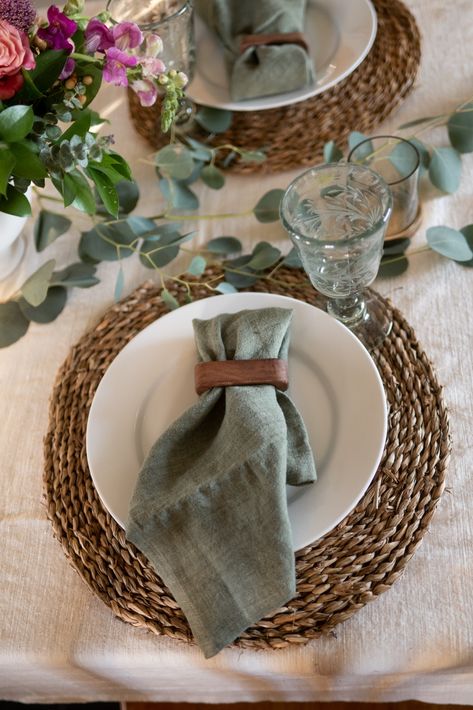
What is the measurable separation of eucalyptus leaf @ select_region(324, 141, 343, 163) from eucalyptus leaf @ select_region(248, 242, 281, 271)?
131 mm

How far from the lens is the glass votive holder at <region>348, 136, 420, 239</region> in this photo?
833 mm

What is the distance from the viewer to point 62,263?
0.95 m

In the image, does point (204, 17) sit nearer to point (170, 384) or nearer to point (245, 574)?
point (170, 384)

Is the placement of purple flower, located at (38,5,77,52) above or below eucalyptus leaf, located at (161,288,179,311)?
above

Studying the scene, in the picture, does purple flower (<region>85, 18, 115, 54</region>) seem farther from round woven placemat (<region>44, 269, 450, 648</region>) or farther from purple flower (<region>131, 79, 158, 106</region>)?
round woven placemat (<region>44, 269, 450, 648</region>)

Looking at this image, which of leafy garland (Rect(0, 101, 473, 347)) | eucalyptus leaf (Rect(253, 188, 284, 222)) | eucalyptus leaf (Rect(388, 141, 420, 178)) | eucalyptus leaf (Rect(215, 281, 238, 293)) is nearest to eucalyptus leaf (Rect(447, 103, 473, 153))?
leafy garland (Rect(0, 101, 473, 347))

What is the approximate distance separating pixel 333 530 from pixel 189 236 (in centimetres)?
38

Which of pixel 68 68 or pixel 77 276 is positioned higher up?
pixel 68 68

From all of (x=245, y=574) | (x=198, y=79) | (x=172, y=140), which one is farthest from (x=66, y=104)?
(x=245, y=574)

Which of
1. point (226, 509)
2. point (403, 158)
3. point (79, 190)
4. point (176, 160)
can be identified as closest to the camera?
point (226, 509)

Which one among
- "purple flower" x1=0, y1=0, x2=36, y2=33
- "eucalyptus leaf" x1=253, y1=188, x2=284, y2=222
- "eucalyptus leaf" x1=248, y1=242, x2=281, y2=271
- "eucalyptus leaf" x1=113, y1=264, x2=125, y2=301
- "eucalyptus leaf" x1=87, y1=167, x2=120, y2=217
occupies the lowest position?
"eucalyptus leaf" x1=248, y1=242, x2=281, y2=271

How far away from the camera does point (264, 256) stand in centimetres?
87

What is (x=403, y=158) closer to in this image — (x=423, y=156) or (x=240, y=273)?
(x=423, y=156)

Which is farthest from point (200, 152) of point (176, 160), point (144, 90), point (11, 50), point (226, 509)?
point (226, 509)
